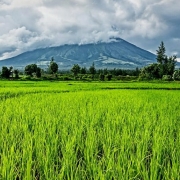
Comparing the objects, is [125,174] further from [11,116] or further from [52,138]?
[11,116]

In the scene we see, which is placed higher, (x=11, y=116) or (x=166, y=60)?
(x=166, y=60)

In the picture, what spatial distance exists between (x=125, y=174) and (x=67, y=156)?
57 cm

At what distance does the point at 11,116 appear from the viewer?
17.6 ft

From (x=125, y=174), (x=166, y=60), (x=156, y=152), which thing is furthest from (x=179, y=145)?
(x=166, y=60)

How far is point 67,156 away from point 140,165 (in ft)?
2.16

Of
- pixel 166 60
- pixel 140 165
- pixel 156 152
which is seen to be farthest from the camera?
pixel 166 60

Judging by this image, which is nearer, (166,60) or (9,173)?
(9,173)

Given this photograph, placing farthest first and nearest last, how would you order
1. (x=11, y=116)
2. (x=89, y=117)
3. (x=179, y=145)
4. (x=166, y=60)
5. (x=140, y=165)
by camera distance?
1. (x=166, y=60)
2. (x=11, y=116)
3. (x=89, y=117)
4. (x=179, y=145)
5. (x=140, y=165)

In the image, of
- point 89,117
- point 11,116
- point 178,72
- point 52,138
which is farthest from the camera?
point 178,72

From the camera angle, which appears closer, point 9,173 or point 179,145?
point 9,173

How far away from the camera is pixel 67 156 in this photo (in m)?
2.35

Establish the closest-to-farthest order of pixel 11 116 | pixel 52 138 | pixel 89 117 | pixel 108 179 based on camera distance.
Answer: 1. pixel 108 179
2. pixel 52 138
3. pixel 89 117
4. pixel 11 116

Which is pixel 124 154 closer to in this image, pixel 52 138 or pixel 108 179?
pixel 108 179

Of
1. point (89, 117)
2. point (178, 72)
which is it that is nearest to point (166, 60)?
point (178, 72)
